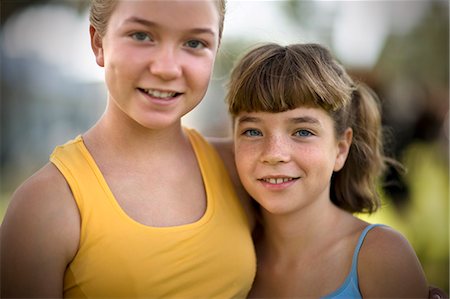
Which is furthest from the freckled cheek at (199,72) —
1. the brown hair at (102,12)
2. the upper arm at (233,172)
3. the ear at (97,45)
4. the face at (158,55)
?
the upper arm at (233,172)

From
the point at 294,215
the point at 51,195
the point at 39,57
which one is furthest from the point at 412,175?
the point at 39,57

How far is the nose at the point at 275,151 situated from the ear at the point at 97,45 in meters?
0.76

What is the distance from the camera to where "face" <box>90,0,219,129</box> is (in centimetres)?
203

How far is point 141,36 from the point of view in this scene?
6.73 feet

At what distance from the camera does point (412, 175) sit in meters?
6.44

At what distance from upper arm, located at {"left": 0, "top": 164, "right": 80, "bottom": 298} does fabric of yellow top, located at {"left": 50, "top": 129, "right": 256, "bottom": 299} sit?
0.07m

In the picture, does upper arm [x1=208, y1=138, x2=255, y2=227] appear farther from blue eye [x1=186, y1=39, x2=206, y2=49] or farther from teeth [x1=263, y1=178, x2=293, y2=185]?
blue eye [x1=186, y1=39, x2=206, y2=49]

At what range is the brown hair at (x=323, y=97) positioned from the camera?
8.07 feet

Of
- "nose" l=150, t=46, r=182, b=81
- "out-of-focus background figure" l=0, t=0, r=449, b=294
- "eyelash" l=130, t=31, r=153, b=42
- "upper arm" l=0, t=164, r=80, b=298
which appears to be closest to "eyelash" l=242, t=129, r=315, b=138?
"nose" l=150, t=46, r=182, b=81

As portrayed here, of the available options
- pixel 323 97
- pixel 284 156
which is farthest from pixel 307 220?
pixel 323 97

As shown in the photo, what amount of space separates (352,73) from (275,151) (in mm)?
4247

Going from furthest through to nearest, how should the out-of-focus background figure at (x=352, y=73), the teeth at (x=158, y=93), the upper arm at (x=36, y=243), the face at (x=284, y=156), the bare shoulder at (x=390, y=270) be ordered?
the out-of-focus background figure at (x=352, y=73) < the face at (x=284, y=156) < the bare shoulder at (x=390, y=270) < the teeth at (x=158, y=93) < the upper arm at (x=36, y=243)

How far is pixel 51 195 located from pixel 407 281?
1.43 metres

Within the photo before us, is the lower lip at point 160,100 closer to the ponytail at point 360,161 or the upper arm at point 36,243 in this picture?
the upper arm at point 36,243
